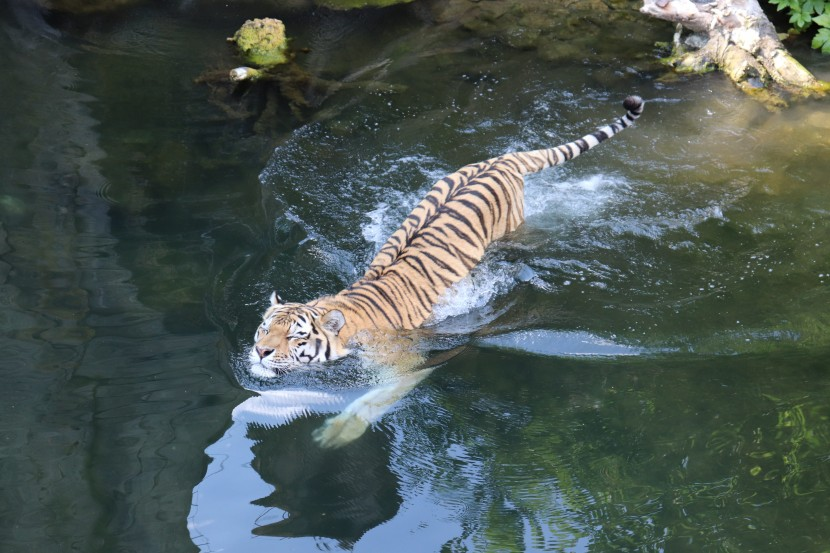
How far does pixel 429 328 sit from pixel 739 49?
3.86 metres

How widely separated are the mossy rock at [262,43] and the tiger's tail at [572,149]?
9.47 feet

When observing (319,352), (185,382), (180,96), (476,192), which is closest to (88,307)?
(185,382)

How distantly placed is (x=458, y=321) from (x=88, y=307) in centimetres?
183

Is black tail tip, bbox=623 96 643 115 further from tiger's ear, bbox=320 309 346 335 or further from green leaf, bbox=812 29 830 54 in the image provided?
green leaf, bbox=812 29 830 54

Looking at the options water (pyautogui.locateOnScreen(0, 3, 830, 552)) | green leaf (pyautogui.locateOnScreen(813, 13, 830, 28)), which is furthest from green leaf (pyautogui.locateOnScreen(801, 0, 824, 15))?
water (pyautogui.locateOnScreen(0, 3, 830, 552))

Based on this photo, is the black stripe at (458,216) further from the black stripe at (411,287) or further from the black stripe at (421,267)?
the black stripe at (411,287)

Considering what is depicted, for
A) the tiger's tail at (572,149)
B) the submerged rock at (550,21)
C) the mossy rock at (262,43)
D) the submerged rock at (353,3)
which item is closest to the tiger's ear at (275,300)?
the tiger's tail at (572,149)

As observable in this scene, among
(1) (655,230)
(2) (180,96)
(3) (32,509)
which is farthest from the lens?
(2) (180,96)

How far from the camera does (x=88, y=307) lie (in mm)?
4066

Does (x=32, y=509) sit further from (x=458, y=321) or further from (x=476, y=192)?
(x=476, y=192)

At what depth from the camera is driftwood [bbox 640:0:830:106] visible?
614 cm

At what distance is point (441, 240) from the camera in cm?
419

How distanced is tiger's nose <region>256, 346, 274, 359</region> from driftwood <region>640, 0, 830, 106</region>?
431cm

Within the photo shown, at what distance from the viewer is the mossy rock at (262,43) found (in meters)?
6.62
